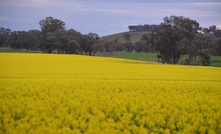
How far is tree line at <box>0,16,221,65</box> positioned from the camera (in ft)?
198

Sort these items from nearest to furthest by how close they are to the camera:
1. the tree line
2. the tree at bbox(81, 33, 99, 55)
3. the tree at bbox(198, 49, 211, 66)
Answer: the tree at bbox(198, 49, 211, 66), the tree line, the tree at bbox(81, 33, 99, 55)

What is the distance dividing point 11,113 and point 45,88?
18.2 ft

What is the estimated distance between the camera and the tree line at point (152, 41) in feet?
198

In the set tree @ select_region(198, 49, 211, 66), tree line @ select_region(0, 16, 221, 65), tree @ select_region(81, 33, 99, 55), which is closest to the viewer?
tree @ select_region(198, 49, 211, 66)

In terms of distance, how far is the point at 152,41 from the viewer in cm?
6488

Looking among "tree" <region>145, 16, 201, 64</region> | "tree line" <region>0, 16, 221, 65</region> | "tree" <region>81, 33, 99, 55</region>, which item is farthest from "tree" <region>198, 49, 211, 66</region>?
"tree" <region>81, 33, 99, 55</region>

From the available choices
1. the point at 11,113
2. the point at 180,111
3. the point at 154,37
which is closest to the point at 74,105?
the point at 11,113

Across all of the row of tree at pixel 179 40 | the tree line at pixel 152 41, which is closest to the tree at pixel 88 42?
the tree line at pixel 152 41

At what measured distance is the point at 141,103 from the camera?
1101 centimetres

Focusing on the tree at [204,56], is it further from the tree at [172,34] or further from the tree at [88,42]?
the tree at [88,42]

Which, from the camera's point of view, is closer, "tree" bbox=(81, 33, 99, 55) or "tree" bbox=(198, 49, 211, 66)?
"tree" bbox=(198, 49, 211, 66)

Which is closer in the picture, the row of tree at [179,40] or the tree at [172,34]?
the row of tree at [179,40]

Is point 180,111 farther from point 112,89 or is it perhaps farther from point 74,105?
point 112,89

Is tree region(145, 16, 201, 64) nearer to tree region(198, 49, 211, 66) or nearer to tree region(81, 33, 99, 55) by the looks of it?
tree region(198, 49, 211, 66)
